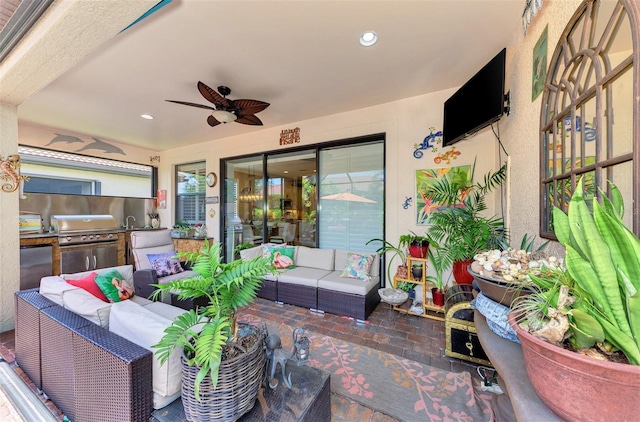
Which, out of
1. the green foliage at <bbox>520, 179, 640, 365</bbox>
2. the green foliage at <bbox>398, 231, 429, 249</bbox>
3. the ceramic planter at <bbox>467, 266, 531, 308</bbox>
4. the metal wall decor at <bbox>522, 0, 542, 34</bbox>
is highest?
the metal wall decor at <bbox>522, 0, 542, 34</bbox>

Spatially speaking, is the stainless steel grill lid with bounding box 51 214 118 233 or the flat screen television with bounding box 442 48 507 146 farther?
the stainless steel grill lid with bounding box 51 214 118 233

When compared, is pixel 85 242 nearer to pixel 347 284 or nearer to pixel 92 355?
pixel 92 355

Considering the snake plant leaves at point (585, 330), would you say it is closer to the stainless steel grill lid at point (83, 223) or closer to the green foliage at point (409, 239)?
the green foliage at point (409, 239)

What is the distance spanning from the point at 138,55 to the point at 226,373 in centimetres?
303

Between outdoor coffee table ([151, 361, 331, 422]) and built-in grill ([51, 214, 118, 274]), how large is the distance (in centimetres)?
454

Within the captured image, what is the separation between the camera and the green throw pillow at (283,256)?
3.54 metres

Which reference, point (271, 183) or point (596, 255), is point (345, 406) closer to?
point (596, 255)

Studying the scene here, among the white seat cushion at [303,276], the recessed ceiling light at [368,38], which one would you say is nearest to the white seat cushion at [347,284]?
the white seat cushion at [303,276]

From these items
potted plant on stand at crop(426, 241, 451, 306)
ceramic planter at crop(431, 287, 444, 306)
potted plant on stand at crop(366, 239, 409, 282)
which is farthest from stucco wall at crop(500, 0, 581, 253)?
potted plant on stand at crop(366, 239, 409, 282)

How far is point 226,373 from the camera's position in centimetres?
96

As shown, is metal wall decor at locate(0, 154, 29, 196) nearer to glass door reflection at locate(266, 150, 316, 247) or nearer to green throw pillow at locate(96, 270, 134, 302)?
green throw pillow at locate(96, 270, 134, 302)

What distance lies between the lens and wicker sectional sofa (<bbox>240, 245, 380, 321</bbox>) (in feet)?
9.20

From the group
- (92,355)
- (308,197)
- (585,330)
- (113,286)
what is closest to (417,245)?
(308,197)

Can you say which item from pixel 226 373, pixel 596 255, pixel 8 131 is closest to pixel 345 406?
pixel 226 373
